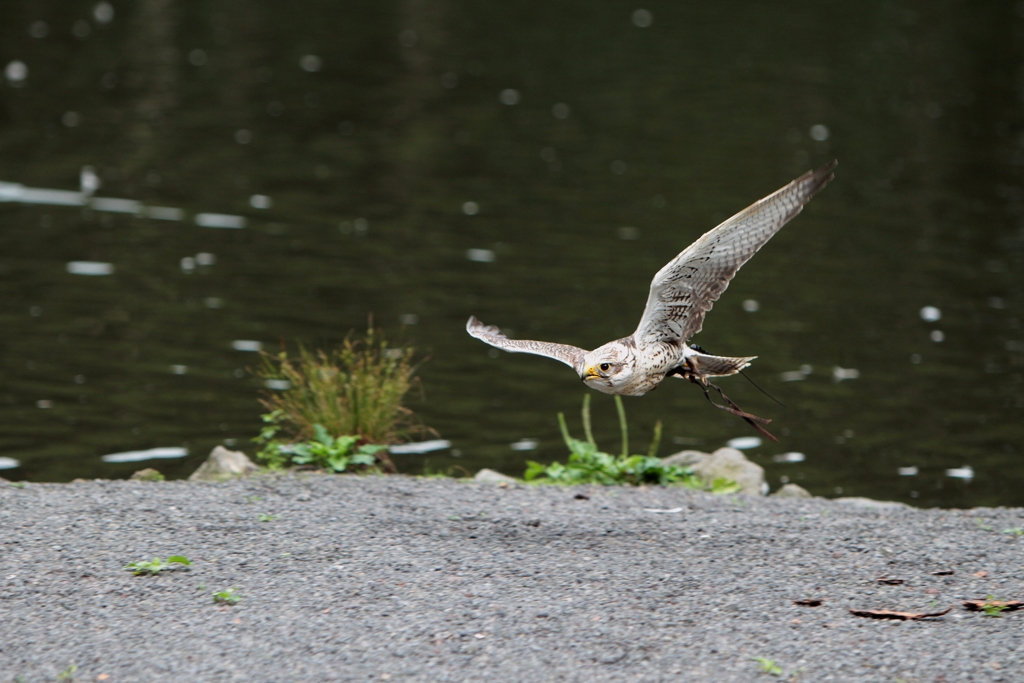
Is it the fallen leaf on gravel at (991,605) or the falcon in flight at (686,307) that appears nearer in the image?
the falcon in flight at (686,307)

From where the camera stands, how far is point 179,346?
1128cm

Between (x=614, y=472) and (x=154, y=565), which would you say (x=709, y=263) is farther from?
(x=154, y=565)

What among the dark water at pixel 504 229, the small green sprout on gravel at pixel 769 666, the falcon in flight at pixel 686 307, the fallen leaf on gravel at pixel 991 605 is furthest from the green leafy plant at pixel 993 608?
the dark water at pixel 504 229

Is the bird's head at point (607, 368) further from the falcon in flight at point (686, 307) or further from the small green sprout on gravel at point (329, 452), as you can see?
the small green sprout on gravel at point (329, 452)

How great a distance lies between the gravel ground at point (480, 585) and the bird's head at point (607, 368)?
1010mm

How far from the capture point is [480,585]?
18.5 ft

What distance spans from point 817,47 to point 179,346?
24.6m

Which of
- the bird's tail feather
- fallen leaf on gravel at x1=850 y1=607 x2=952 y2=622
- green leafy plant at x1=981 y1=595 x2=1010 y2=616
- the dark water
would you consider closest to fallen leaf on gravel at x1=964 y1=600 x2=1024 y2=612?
green leafy plant at x1=981 y1=595 x2=1010 y2=616

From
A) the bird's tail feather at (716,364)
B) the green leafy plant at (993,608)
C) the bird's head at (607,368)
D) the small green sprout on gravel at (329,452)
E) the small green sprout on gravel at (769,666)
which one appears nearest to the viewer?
the small green sprout on gravel at (769,666)

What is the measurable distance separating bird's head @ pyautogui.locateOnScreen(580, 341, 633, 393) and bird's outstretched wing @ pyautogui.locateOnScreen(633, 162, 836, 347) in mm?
249

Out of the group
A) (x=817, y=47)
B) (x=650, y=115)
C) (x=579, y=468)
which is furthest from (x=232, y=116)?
(x=817, y=47)

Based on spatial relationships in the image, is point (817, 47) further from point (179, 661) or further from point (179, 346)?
point (179, 661)

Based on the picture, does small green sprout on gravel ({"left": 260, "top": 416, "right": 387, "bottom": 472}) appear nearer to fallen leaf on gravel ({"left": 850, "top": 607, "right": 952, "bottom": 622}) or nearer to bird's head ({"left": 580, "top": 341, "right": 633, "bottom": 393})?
bird's head ({"left": 580, "top": 341, "right": 633, "bottom": 393})

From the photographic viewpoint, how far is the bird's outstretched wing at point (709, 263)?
5.32 m
